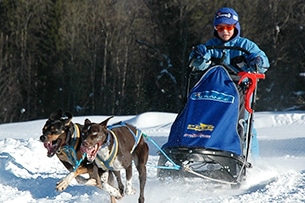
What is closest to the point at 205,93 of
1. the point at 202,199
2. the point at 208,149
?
the point at 208,149

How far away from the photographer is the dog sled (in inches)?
228

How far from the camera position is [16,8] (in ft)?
104

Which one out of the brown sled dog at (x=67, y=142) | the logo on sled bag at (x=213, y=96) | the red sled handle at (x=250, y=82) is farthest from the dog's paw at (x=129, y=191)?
the red sled handle at (x=250, y=82)

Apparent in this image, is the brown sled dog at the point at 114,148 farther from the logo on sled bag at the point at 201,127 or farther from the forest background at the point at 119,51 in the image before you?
the forest background at the point at 119,51

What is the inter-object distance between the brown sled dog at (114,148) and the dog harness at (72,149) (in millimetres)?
196

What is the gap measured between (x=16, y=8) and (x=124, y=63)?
22.3ft

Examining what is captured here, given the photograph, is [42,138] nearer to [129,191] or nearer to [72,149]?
[72,149]

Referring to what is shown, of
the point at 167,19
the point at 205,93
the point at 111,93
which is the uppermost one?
the point at 205,93

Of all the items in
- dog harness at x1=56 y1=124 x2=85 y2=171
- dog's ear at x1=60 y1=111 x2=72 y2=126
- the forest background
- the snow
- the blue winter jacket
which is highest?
Answer: the blue winter jacket

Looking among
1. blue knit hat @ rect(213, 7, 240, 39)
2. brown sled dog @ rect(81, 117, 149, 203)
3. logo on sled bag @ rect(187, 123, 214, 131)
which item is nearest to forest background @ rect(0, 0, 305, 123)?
blue knit hat @ rect(213, 7, 240, 39)

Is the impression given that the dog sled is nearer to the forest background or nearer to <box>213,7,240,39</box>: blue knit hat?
<box>213,7,240,39</box>: blue knit hat

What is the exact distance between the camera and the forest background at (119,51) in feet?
87.7

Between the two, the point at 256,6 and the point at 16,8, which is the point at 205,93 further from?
the point at 16,8

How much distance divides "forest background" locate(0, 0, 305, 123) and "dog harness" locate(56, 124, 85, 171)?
2110 cm
